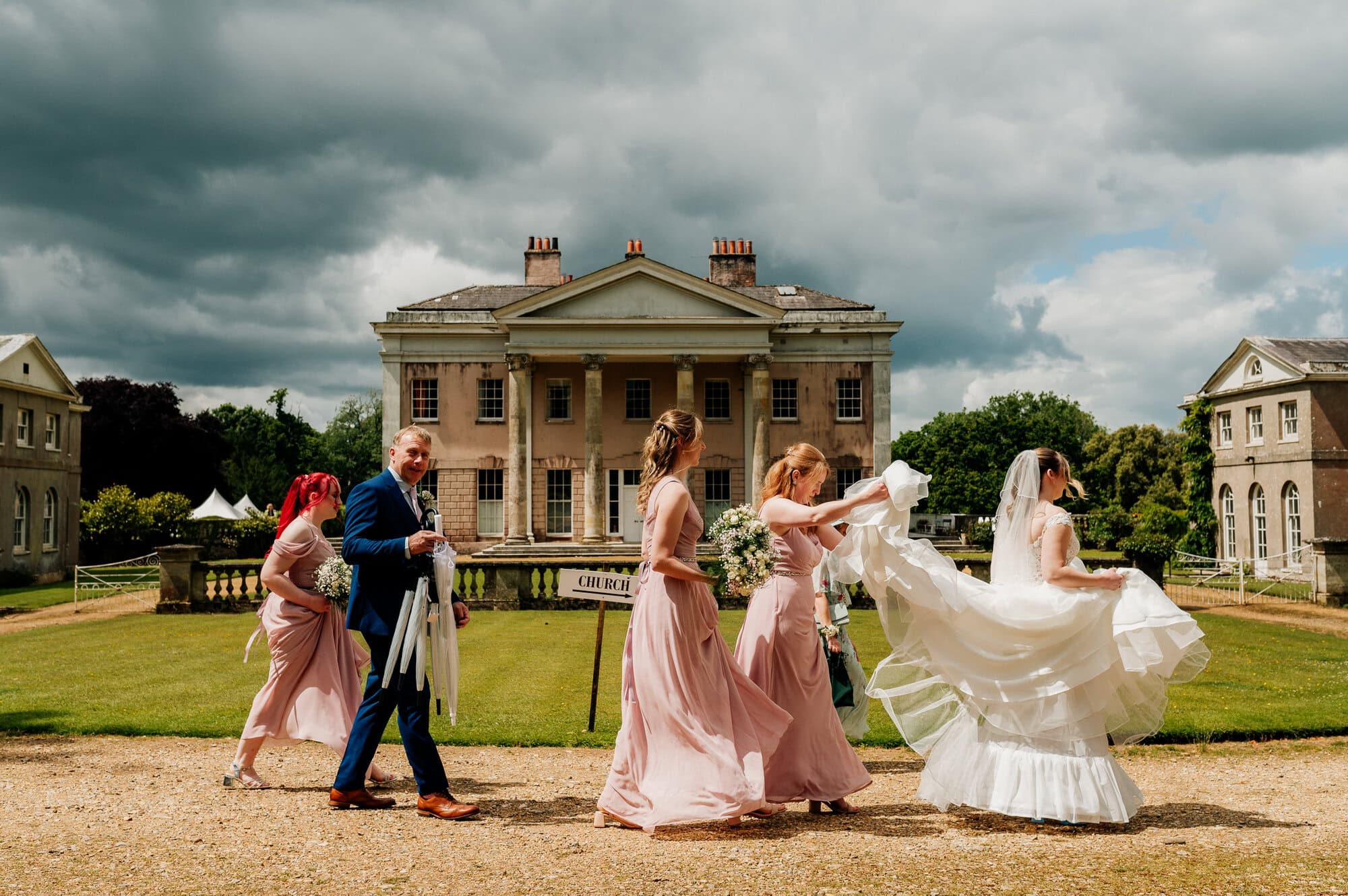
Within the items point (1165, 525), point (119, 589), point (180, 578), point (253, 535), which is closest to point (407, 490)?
point (180, 578)

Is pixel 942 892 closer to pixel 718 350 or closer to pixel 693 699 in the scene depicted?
pixel 693 699

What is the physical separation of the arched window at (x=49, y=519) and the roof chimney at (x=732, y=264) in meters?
24.5

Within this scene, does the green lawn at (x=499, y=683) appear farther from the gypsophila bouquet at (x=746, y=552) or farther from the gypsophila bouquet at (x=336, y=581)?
the gypsophila bouquet at (x=746, y=552)

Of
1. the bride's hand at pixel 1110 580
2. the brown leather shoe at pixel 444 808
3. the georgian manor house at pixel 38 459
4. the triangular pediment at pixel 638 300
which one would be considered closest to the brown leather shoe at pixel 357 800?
the brown leather shoe at pixel 444 808

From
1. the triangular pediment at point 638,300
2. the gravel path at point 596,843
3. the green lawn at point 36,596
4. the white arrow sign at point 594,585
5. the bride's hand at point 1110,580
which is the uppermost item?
the triangular pediment at point 638,300

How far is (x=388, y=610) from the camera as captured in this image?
5582mm

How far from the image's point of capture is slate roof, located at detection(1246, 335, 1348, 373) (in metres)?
29.7

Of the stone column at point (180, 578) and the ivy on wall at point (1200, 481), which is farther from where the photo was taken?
the ivy on wall at point (1200, 481)

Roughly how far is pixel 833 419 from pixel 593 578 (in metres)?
29.3

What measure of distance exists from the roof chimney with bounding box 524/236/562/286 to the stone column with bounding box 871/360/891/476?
13.3m

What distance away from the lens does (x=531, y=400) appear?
3559cm

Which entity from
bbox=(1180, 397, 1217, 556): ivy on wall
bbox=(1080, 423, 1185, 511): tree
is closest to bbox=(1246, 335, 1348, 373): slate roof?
bbox=(1180, 397, 1217, 556): ivy on wall

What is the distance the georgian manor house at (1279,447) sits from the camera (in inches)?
1143

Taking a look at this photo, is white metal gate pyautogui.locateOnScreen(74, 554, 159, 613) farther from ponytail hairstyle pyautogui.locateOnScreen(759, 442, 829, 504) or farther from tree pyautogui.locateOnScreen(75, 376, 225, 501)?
tree pyautogui.locateOnScreen(75, 376, 225, 501)
